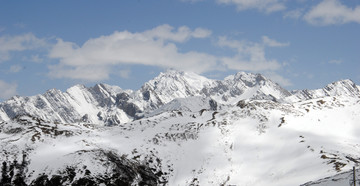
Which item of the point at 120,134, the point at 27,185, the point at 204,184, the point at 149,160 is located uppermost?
the point at 120,134

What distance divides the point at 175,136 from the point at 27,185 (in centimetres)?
6694

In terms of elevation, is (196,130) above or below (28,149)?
above

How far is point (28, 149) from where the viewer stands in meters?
142

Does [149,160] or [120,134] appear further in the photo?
[120,134]

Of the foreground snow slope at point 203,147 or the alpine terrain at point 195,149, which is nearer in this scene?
the alpine terrain at point 195,149

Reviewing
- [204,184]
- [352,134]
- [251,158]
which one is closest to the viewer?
[204,184]

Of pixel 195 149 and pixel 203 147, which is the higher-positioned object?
pixel 203 147

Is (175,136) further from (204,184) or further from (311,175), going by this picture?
(311,175)

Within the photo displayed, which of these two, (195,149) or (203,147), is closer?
(195,149)

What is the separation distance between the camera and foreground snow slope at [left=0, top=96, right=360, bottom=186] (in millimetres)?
133125

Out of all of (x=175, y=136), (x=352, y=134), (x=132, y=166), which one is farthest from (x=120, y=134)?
(x=352, y=134)

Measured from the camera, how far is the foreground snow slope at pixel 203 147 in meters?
133

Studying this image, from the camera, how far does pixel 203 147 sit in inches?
6481

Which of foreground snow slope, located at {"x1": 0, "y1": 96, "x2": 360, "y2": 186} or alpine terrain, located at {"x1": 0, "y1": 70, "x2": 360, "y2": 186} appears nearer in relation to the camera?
alpine terrain, located at {"x1": 0, "y1": 70, "x2": 360, "y2": 186}
